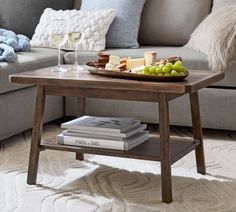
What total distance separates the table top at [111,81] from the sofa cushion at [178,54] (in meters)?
0.62

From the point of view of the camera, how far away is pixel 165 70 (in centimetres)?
A: 215

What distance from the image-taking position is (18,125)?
117 inches

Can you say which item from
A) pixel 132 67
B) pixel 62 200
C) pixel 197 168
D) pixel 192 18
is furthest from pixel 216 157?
pixel 192 18

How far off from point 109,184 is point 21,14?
5.79ft

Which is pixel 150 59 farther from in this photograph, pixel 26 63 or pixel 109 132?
pixel 26 63

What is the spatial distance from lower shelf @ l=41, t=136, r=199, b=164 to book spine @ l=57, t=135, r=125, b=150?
22 mm

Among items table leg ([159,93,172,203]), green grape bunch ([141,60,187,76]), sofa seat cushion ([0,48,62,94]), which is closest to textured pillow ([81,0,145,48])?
sofa seat cushion ([0,48,62,94])

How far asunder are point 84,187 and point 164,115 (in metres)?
0.45

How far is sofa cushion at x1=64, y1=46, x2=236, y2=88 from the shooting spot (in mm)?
3017

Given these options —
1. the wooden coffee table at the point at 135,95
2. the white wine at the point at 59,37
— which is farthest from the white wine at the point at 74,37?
the wooden coffee table at the point at 135,95

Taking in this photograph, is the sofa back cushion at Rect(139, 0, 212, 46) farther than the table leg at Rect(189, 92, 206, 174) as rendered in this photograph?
Yes

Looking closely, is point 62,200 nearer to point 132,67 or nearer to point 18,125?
point 132,67

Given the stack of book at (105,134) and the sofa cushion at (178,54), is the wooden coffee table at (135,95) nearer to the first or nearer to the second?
the stack of book at (105,134)

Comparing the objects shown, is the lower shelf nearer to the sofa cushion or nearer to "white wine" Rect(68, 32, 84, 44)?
"white wine" Rect(68, 32, 84, 44)
